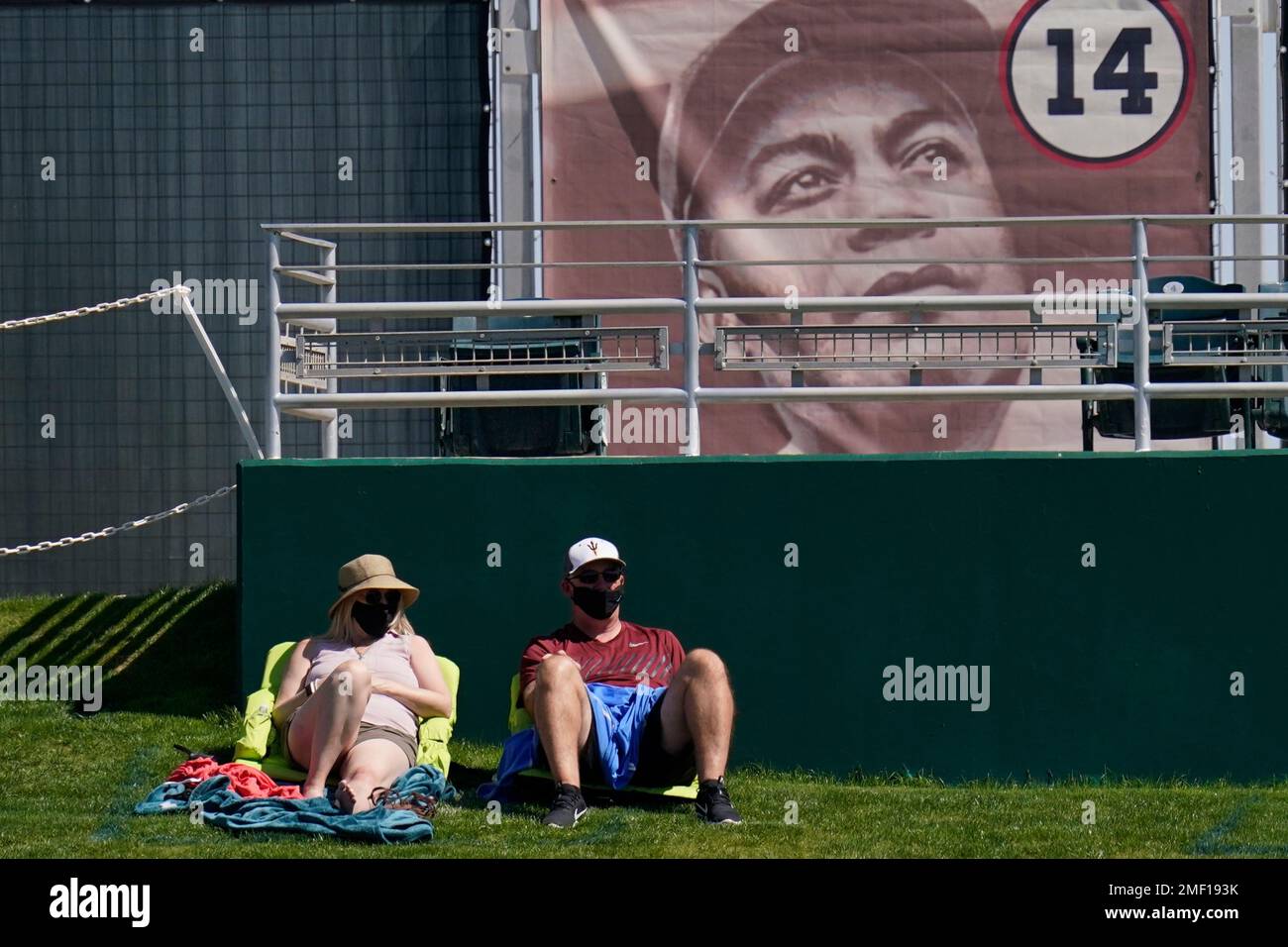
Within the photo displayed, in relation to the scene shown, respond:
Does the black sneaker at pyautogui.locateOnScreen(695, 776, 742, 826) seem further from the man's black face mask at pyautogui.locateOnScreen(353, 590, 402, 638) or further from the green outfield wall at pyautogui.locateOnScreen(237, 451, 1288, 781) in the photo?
the man's black face mask at pyautogui.locateOnScreen(353, 590, 402, 638)

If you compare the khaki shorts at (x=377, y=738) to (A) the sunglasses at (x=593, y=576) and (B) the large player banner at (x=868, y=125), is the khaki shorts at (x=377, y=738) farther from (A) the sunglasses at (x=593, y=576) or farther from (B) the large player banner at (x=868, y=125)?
(B) the large player banner at (x=868, y=125)

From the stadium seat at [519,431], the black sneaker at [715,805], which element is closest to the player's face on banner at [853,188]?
the stadium seat at [519,431]

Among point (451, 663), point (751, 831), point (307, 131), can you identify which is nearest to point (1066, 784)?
point (751, 831)

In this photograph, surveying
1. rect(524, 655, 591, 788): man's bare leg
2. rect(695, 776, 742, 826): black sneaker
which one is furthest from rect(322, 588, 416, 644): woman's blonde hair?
rect(695, 776, 742, 826): black sneaker

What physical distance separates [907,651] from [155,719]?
345 centimetres

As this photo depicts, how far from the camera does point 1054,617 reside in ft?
28.5

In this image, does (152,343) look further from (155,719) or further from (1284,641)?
(1284,641)

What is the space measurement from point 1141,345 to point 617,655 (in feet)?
9.27

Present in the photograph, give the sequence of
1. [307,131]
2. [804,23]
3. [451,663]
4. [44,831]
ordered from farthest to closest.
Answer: [307,131], [804,23], [451,663], [44,831]
